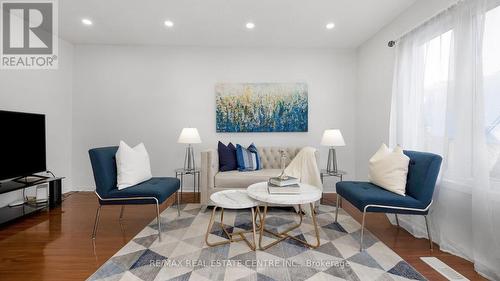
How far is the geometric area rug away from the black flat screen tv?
5.97 ft

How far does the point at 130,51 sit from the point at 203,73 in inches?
51.8

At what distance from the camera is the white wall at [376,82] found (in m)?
2.81

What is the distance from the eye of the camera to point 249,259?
1.96 meters

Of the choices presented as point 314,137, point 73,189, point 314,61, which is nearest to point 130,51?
point 73,189

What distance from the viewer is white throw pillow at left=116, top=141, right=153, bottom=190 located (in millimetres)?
2451

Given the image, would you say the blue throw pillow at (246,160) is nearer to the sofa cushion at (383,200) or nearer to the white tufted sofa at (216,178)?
the white tufted sofa at (216,178)

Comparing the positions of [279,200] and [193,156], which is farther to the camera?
[193,156]

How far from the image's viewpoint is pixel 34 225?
8.83 feet

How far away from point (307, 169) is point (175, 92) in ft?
8.61

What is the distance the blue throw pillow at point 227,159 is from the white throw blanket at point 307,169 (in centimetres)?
85

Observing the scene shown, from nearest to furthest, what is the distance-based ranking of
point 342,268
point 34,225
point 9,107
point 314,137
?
point 342,268
point 34,225
point 9,107
point 314,137

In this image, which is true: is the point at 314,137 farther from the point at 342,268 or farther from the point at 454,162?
the point at 342,268

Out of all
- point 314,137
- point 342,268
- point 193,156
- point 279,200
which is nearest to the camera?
point 342,268

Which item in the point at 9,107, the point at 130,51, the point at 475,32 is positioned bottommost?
the point at 9,107
